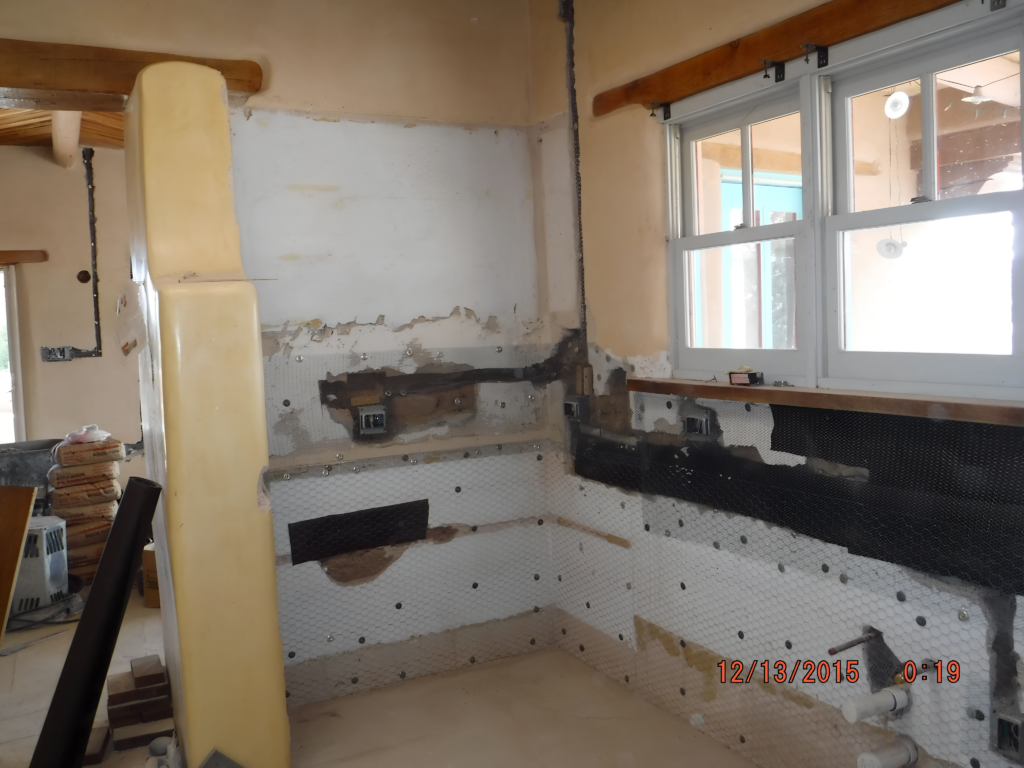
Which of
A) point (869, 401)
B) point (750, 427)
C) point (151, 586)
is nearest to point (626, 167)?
point (750, 427)

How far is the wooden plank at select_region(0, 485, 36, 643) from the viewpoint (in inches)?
145

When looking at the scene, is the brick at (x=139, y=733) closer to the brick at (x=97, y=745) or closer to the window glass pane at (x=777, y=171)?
the brick at (x=97, y=745)

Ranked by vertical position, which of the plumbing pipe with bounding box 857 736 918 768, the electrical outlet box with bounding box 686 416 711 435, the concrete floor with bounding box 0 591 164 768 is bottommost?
the concrete floor with bounding box 0 591 164 768

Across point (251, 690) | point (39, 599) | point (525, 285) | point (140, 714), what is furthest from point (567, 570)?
point (39, 599)

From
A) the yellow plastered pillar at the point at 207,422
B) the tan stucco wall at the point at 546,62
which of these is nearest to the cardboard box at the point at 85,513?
the yellow plastered pillar at the point at 207,422

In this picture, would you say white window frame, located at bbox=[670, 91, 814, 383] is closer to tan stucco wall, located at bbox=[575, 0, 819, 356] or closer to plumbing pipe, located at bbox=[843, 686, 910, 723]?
tan stucco wall, located at bbox=[575, 0, 819, 356]

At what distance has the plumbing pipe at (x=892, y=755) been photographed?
2.13m

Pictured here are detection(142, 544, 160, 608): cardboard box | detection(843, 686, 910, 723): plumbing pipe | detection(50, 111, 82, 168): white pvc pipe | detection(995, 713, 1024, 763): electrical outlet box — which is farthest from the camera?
detection(50, 111, 82, 168): white pvc pipe

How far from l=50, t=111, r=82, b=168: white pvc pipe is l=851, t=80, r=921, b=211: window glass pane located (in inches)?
212

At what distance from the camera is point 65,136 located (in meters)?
6.06

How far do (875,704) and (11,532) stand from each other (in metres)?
3.75

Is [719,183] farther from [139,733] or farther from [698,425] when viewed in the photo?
[139,733]

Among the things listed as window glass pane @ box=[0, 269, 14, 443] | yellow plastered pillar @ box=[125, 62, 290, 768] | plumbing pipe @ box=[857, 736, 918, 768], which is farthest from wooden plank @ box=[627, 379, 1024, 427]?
window glass pane @ box=[0, 269, 14, 443]

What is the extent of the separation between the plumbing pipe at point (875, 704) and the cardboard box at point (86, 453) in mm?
4966
